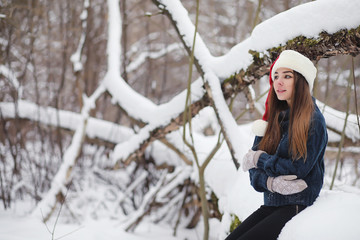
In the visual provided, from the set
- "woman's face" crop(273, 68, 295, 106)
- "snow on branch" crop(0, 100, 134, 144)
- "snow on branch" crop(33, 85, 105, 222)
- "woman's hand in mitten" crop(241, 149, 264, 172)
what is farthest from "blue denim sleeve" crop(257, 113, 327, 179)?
"snow on branch" crop(0, 100, 134, 144)

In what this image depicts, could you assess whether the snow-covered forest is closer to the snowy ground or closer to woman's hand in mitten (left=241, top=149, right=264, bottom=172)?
the snowy ground

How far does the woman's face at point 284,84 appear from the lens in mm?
1716

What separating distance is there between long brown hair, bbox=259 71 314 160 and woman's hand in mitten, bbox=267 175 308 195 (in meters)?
0.12

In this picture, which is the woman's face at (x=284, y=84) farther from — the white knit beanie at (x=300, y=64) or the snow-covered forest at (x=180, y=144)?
the snow-covered forest at (x=180, y=144)

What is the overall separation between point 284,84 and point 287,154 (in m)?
0.41

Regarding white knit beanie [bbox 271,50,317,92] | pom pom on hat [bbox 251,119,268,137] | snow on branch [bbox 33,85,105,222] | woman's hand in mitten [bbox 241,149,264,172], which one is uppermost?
white knit beanie [bbox 271,50,317,92]

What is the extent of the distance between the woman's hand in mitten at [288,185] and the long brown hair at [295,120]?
12cm

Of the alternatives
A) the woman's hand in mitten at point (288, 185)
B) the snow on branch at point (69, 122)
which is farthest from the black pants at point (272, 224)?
the snow on branch at point (69, 122)

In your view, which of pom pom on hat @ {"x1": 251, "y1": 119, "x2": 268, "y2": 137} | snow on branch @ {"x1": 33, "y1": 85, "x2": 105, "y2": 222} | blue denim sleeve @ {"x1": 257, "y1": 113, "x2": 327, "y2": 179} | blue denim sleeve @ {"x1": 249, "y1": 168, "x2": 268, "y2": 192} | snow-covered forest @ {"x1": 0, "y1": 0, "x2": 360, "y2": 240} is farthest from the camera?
snow on branch @ {"x1": 33, "y1": 85, "x2": 105, "y2": 222}

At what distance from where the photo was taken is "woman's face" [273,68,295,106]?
1716 mm

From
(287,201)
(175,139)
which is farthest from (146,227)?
(287,201)

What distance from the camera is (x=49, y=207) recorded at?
12.6 ft

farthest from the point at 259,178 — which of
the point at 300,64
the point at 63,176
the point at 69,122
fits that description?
the point at 69,122

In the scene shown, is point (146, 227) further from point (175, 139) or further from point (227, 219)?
point (227, 219)
